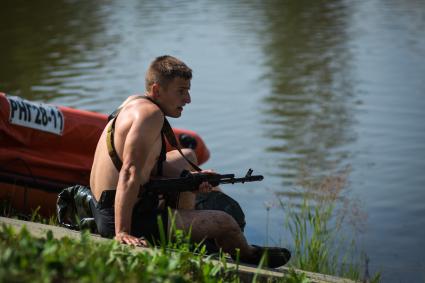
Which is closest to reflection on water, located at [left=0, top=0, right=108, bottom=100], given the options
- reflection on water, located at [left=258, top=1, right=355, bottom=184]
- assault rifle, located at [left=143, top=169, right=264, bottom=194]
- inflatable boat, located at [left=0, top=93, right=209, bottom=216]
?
reflection on water, located at [left=258, top=1, right=355, bottom=184]

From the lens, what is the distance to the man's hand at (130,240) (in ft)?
15.5

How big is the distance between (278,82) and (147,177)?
10021 millimetres

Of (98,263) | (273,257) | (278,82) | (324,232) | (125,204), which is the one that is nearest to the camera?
(98,263)

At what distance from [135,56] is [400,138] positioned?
26.0ft

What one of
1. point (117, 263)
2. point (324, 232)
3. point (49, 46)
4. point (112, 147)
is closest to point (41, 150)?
point (324, 232)

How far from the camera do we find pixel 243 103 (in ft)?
44.5

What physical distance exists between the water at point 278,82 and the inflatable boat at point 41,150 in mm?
1776

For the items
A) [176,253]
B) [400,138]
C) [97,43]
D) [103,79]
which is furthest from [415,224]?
[97,43]

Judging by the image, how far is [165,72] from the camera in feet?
17.6

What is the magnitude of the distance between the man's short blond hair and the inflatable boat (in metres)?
2.41

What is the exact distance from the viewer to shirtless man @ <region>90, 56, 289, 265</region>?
498 centimetres

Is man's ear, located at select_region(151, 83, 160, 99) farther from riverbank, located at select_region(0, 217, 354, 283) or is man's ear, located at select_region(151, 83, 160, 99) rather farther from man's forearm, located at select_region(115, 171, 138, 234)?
riverbank, located at select_region(0, 217, 354, 283)

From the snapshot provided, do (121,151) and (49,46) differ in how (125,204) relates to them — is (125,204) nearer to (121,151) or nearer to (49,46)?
(121,151)

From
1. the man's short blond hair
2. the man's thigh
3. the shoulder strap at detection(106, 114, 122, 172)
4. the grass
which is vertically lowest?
the grass
